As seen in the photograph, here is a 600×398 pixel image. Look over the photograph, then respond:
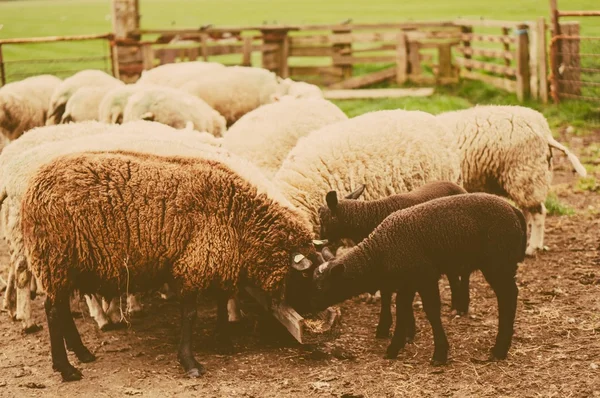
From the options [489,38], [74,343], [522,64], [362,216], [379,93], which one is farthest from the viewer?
[379,93]

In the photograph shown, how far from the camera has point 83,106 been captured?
1124cm

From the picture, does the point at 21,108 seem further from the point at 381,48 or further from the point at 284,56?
the point at 381,48

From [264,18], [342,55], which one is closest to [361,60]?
[342,55]

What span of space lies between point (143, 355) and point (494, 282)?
2.71 m

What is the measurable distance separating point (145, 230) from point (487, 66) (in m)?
13.6

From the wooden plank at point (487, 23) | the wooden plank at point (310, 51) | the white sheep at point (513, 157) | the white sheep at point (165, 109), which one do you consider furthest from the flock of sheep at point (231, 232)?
the wooden plank at point (310, 51)

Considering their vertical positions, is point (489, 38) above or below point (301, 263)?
above

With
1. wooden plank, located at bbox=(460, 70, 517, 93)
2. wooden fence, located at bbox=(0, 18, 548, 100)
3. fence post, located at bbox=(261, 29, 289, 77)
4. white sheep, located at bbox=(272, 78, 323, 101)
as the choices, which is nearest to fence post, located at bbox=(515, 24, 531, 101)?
wooden fence, located at bbox=(0, 18, 548, 100)

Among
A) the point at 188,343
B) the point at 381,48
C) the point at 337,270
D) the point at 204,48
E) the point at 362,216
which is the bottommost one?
the point at 188,343

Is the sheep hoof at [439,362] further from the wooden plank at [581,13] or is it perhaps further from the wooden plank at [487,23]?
the wooden plank at [487,23]

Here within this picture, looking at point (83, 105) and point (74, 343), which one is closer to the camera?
point (74, 343)

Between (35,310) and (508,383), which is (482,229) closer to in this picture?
(508,383)

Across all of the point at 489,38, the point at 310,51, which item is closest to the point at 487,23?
the point at 489,38

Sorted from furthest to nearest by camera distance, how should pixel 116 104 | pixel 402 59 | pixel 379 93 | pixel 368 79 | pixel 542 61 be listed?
pixel 368 79
pixel 402 59
pixel 379 93
pixel 542 61
pixel 116 104
